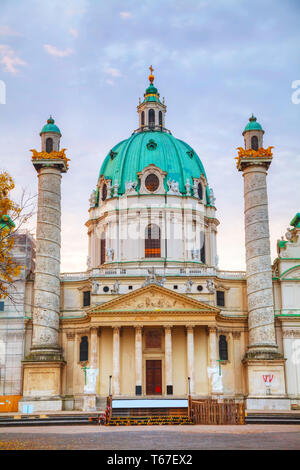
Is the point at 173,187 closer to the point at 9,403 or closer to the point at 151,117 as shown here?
the point at 151,117

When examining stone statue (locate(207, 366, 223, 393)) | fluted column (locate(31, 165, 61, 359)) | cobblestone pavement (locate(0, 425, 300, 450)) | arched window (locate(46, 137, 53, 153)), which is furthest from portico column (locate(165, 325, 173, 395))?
cobblestone pavement (locate(0, 425, 300, 450))

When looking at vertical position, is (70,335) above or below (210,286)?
below

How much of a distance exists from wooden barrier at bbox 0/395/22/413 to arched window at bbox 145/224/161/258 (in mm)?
18529

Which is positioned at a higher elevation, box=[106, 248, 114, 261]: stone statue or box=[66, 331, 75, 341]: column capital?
box=[106, 248, 114, 261]: stone statue

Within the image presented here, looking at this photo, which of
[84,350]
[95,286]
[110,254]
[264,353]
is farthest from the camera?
[110,254]

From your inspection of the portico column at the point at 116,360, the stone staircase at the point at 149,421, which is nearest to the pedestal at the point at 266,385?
the portico column at the point at 116,360

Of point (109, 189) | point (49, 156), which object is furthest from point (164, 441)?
point (109, 189)

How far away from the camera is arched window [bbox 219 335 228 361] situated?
180ft

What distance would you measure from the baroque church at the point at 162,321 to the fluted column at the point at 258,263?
9 centimetres

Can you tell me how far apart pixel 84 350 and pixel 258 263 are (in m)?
17.0

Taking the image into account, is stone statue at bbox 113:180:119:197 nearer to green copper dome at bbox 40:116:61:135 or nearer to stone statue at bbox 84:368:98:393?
green copper dome at bbox 40:116:61:135

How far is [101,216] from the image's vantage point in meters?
64.4

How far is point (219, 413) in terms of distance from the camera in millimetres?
31062

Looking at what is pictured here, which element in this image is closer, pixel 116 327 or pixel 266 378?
pixel 266 378
